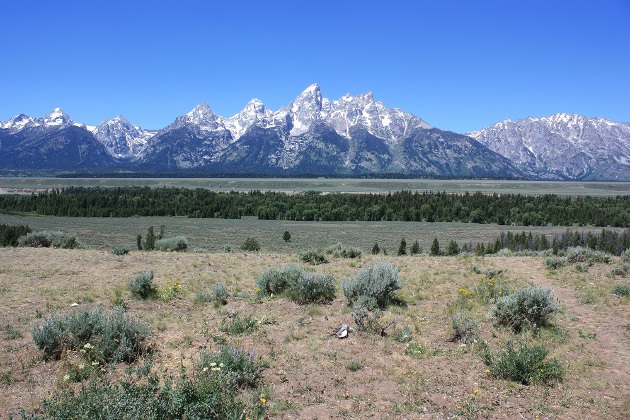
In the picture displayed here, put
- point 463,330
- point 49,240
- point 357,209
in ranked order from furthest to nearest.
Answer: point 357,209
point 49,240
point 463,330

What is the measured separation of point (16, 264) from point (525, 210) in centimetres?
A: 9417

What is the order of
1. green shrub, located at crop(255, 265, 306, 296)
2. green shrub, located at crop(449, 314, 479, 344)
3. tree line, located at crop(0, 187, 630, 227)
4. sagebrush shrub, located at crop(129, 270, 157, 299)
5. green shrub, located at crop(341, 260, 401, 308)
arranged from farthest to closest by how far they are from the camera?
tree line, located at crop(0, 187, 630, 227) < green shrub, located at crop(255, 265, 306, 296) < sagebrush shrub, located at crop(129, 270, 157, 299) < green shrub, located at crop(341, 260, 401, 308) < green shrub, located at crop(449, 314, 479, 344)

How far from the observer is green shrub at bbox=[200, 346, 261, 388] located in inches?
262

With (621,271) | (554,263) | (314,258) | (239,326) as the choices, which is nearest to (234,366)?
(239,326)

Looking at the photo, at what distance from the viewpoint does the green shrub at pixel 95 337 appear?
7.55 m

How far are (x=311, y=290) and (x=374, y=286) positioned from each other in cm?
170

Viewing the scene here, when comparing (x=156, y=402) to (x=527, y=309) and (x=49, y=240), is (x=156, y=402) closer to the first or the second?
(x=527, y=309)

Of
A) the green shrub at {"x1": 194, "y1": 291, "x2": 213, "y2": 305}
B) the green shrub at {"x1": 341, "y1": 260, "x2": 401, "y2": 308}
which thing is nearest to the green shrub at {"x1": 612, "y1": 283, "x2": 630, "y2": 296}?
the green shrub at {"x1": 341, "y1": 260, "x2": 401, "y2": 308}

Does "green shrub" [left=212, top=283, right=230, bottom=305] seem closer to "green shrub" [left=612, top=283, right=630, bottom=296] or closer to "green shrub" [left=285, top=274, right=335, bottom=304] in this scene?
"green shrub" [left=285, top=274, right=335, bottom=304]

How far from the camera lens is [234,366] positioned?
688 cm

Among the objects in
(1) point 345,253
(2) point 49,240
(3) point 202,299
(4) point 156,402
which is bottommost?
(2) point 49,240

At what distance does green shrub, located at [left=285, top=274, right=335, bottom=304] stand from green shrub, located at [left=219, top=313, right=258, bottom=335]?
219 cm

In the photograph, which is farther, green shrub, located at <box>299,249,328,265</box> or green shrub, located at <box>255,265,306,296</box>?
green shrub, located at <box>299,249,328,265</box>

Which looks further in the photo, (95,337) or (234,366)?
(95,337)
